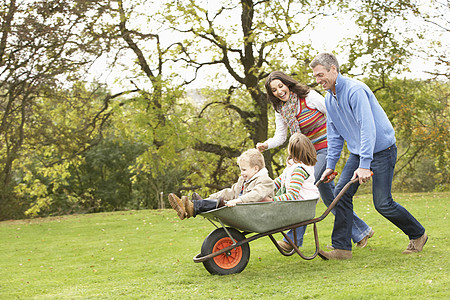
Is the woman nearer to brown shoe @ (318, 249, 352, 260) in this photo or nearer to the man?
the man

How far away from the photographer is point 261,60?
42.2ft

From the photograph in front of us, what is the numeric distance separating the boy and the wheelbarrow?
0.08m

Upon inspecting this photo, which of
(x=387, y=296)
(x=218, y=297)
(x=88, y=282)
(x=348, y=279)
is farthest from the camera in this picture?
(x=88, y=282)

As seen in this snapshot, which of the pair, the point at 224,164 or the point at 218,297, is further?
the point at 224,164

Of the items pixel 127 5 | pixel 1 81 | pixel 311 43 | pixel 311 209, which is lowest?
pixel 311 209

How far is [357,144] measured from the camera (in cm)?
396

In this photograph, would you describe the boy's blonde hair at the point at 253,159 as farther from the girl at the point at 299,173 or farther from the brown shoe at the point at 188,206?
the brown shoe at the point at 188,206

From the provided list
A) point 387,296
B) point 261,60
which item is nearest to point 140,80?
point 261,60

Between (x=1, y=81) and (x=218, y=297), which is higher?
(x=1, y=81)

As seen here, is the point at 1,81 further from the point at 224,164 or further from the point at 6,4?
the point at 224,164

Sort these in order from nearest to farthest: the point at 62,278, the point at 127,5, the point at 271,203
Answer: the point at 271,203 < the point at 62,278 < the point at 127,5

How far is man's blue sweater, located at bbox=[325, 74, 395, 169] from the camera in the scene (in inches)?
145

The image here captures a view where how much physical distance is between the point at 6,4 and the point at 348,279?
30.7 feet

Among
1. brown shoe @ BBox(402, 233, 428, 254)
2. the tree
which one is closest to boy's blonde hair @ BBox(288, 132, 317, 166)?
brown shoe @ BBox(402, 233, 428, 254)
